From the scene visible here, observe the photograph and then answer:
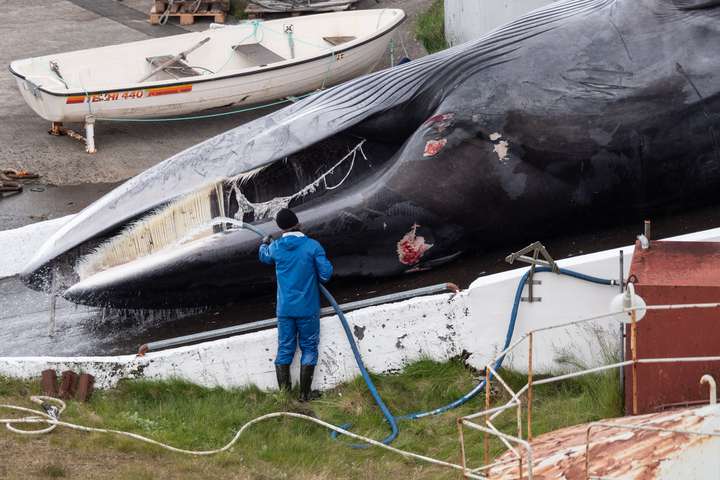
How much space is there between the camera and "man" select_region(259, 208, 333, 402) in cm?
963

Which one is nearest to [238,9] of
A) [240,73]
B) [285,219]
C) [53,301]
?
[240,73]

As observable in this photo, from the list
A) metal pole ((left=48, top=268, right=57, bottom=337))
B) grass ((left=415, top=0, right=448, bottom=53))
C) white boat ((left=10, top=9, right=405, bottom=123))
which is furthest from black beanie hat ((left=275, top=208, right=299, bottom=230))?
grass ((left=415, top=0, right=448, bottom=53))

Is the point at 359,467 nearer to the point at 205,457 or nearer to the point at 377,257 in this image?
the point at 205,457

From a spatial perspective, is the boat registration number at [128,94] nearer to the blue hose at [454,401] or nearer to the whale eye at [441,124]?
the whale eye at [441,124]

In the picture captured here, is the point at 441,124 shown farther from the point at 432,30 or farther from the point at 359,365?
the point at 432,30

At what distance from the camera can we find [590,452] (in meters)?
7.41

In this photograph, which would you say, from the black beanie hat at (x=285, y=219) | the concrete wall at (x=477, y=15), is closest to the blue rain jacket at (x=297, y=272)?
the black beanie hat at (x=285, y=219)

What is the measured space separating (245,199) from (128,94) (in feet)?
24.4

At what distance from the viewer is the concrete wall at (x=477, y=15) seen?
16.5 m

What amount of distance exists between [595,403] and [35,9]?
798 inches

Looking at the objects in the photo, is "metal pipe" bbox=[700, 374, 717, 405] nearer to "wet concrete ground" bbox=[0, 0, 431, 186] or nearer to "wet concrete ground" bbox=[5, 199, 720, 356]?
"wet concrete ground" bbox=[5, 199, 720, 356]

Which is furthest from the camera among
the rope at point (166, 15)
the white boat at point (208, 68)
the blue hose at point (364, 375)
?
the rope at point (166, 15)

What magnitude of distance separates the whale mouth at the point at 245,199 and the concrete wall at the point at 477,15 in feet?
18.6

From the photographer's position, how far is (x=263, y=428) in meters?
9.25
